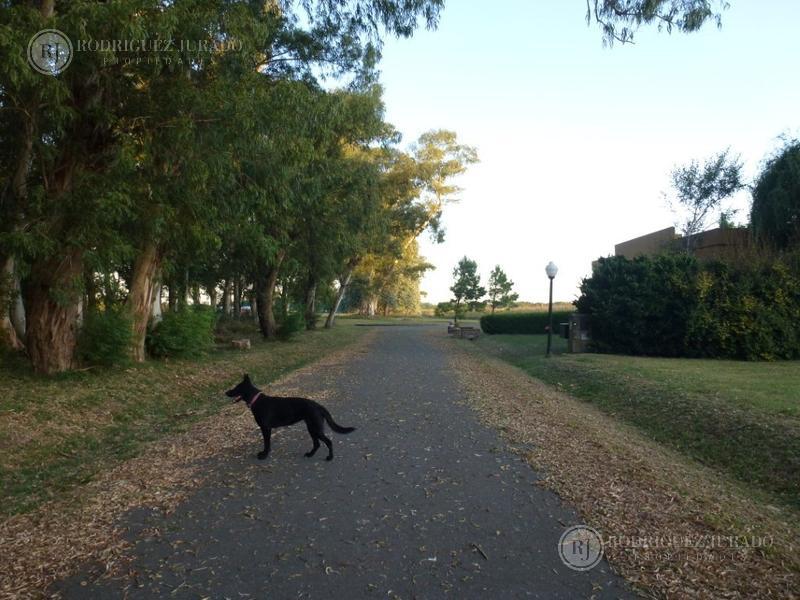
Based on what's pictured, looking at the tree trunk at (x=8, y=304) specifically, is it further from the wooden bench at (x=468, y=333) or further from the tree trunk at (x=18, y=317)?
the wooden bench at (x=468, y=333)

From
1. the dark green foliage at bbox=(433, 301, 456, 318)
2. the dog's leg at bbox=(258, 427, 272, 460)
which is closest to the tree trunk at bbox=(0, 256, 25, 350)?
the dog's leg at bbox=(258, 427, 272, 460)

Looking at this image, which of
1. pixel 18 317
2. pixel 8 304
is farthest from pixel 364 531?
pixel 18 317

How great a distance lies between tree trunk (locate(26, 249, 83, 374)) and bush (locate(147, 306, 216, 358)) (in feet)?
12.2

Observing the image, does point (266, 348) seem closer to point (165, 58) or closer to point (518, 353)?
point (518, 353)

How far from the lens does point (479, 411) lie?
9477 mm

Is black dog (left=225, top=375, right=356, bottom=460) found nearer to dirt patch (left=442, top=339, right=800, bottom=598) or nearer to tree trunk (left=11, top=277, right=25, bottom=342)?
dirt patch (left=442, top=339, right=800, bottom=598)

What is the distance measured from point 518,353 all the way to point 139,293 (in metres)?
14.3

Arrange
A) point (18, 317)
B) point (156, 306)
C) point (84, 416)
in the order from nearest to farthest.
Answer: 1. point (84, 416)
2. point (18, 317)
3. point (156, 306)

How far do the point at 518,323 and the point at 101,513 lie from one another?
34.9 metres

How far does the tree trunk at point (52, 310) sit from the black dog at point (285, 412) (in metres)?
5.68

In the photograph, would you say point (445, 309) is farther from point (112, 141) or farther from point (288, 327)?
point (112, 141)

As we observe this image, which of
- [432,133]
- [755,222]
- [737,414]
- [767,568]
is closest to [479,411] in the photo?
[737,414]

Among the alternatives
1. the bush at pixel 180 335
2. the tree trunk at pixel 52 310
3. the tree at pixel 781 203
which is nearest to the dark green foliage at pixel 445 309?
the tree at pixel 781 203

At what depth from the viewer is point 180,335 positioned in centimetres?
1478
